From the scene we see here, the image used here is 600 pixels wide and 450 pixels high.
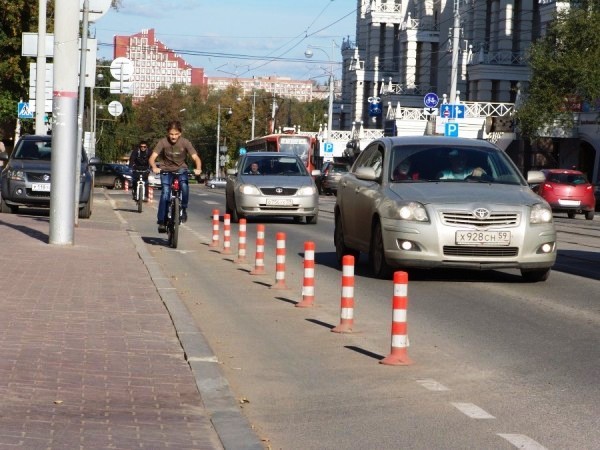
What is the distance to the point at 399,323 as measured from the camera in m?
8.90

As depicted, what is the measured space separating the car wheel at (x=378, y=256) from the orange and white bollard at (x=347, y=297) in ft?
13.4

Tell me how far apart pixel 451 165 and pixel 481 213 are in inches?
63.8

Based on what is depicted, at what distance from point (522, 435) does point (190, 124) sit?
6254 inches

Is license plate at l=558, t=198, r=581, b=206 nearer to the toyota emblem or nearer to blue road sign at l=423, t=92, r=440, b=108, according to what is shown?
blue road sign at l=423, t=92, r=440, b=108

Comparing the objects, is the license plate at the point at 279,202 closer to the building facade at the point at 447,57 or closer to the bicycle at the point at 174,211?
the bicycle at the point at 174,211

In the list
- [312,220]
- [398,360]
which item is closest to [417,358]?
[398,360]

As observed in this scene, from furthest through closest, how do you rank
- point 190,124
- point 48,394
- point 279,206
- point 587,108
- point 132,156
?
1. point 190,124
2. point 587,108
3. point 132,156
4. point 279,206
5. point 48,394

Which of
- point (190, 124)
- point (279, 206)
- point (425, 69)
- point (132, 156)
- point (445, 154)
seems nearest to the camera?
point (445, 154)

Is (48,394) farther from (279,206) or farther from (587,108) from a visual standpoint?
(587,108)

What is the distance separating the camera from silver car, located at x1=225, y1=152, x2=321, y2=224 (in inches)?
1099

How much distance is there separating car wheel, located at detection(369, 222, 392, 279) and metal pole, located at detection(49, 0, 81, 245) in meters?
4.50

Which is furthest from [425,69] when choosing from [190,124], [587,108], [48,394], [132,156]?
[48,394]

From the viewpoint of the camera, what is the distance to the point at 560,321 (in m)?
11.6

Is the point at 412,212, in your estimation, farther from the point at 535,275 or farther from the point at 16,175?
the point at 16,175
